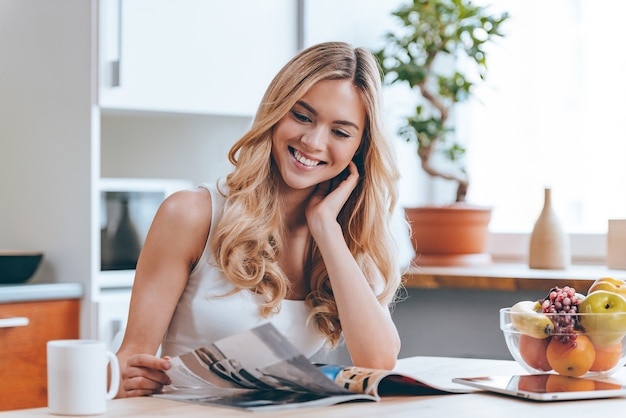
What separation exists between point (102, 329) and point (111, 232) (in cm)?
32

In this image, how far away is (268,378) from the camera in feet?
4.34

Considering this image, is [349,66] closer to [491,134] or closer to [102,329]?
[102,329]

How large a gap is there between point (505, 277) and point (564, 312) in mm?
1177

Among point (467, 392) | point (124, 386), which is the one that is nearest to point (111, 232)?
point (124, 386)

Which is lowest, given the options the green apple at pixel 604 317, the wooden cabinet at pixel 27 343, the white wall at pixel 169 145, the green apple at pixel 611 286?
the wooden cabinet at pixel 27 343

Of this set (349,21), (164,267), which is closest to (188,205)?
(164,267)

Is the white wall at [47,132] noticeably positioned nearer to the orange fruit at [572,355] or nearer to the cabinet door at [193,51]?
the cabinet door at [193,51]

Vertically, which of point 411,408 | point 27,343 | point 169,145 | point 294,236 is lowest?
point 27,343

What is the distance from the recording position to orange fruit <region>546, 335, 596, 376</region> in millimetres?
1427

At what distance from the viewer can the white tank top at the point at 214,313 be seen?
1879 mm

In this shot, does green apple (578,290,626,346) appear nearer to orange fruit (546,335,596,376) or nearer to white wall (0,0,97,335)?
orange fruit (546,335,596,376)

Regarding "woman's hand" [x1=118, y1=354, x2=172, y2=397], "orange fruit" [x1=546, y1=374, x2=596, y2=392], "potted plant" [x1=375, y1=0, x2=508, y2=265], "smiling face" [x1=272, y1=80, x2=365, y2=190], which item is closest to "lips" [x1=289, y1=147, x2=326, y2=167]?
"smiling face" [x1=272, y1=80, x2=365, y2=190]

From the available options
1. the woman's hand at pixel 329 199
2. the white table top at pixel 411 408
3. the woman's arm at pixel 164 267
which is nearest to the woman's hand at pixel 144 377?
the white table top at pixel 411 408

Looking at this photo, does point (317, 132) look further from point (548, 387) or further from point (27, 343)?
point (27, 343)
